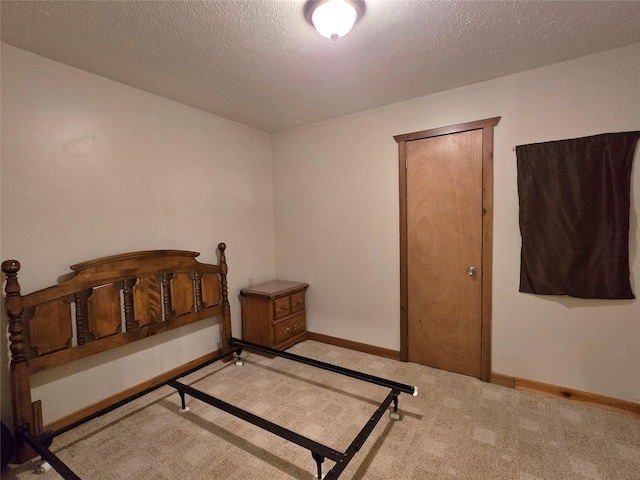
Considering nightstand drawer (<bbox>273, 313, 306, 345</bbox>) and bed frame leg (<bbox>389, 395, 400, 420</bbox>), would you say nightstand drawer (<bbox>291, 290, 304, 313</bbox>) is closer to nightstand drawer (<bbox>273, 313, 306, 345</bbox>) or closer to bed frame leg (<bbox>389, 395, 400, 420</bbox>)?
nightstand drawer (<bbox>273, 313, 306, 345</bbox>)

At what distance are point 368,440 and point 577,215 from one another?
2.14 metres

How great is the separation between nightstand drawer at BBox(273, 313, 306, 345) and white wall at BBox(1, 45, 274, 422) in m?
0.52

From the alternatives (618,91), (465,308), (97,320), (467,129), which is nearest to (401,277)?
(465,308)

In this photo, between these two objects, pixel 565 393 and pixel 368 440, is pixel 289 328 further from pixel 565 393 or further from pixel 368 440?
pixel 565 393

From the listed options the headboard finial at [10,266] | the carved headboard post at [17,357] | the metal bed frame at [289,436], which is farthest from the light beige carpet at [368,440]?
the headboard finial at [10,266]

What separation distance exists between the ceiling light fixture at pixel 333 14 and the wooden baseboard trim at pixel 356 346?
8.97ft

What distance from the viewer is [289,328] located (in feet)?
10.7

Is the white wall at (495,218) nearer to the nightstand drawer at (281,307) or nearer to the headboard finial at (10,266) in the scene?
the nightstand drawer at (281,307)

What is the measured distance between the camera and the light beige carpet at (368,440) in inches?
64.2

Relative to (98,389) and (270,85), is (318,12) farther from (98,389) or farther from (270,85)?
(98,389)

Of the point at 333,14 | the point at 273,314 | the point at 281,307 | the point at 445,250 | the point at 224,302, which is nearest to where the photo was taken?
the point at 333,14

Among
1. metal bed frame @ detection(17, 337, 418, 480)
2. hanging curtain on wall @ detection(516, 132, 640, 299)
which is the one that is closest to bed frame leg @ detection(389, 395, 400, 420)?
metal bed frame @ detection(17, 337, 418, 480)

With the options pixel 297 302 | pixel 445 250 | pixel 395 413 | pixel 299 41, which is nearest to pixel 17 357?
pixel 297 302

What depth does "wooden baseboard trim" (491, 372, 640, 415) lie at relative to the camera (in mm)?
2059
